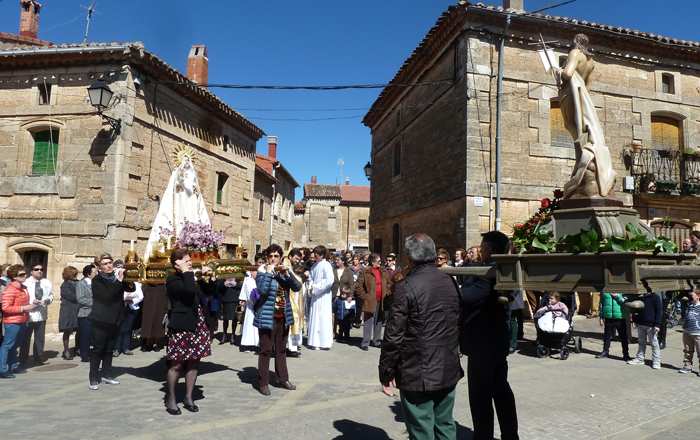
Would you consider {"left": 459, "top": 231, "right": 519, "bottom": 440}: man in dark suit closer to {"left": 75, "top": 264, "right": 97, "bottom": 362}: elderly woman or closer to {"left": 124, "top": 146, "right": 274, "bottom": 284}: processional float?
{"left": 124, "top": 146, "right": 274, "bottom": 284}: processional float

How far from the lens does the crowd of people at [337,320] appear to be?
325 centimetres

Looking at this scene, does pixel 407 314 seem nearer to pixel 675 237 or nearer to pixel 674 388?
pixel 674 388

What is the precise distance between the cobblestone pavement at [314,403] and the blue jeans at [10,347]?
0.31 meters

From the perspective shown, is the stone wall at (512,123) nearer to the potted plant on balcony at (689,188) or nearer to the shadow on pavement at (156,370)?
the potted plant on balcony at (689,188)

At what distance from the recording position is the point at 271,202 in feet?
88.7

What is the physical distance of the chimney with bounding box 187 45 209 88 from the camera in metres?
17.4

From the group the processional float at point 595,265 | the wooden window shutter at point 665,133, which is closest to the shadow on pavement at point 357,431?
the processional float at point 595,265

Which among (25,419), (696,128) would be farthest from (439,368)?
(696,128)

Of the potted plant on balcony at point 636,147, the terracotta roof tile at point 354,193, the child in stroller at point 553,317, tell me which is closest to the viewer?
the child in stroller at point 553,317

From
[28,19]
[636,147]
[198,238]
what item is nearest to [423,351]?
[198,238]

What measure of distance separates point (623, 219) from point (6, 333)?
8117 millimetres

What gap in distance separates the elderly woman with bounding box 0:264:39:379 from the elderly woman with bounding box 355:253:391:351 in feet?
18.7

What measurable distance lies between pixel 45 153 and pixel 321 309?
9109mm

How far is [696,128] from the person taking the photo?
48.3ft
